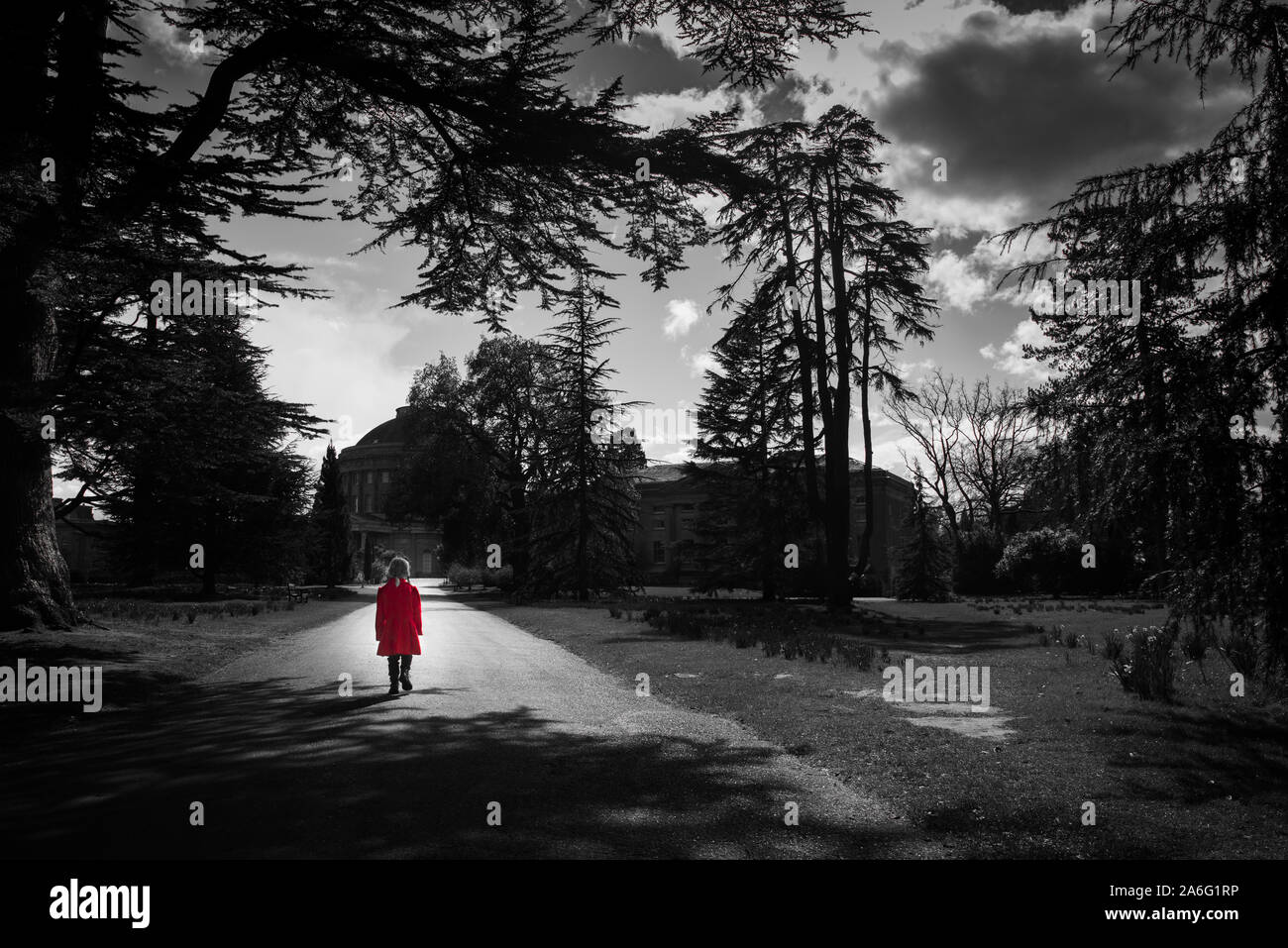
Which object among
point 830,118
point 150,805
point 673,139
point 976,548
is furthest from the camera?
point 976,548

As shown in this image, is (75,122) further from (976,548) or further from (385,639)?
(976,548)

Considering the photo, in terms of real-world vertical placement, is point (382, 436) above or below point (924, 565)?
above

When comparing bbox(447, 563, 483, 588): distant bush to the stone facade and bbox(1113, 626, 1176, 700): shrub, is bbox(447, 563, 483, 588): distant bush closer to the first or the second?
the stone facade

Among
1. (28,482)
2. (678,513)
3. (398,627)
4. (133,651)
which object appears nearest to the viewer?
(398,627)

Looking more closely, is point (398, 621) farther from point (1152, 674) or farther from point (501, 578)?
point (501, 578)

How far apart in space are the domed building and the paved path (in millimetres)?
87338

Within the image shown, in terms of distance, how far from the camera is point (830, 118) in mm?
26297

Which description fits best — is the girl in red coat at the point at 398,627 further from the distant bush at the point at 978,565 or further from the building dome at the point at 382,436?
the building dome at the point at 382,436

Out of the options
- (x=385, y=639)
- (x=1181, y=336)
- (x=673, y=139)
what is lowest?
(x=385, y=639)

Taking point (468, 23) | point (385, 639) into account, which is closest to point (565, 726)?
point (385, 639)

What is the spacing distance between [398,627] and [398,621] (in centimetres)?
7

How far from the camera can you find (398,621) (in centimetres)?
1004

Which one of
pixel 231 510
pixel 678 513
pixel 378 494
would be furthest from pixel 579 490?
pixel 378 494
